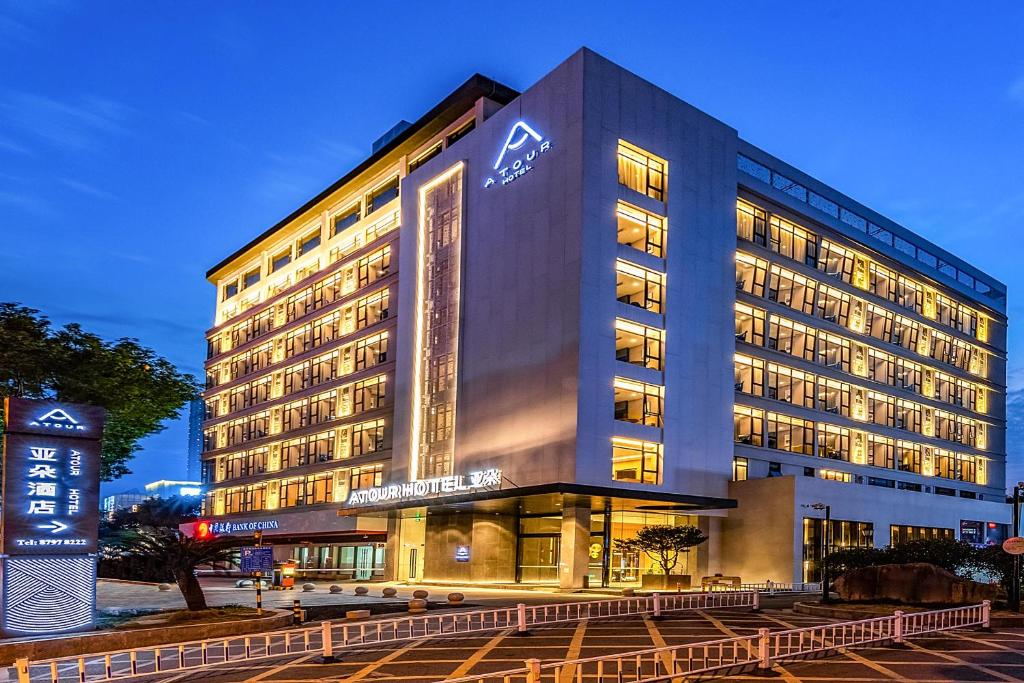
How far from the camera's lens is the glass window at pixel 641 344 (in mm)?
57750

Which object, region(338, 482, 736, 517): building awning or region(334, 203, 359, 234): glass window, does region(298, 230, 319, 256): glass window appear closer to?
region(334, 203, 359, 234): glass window

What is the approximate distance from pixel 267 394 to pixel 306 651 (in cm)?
7639

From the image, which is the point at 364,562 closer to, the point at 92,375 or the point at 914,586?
the point at 92,375

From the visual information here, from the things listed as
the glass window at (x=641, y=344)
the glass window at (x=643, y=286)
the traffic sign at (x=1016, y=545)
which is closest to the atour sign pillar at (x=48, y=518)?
the traffic sign at (x=1016, y=545)

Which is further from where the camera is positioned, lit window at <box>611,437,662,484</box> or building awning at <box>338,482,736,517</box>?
lit window at <box>611,437,662,484</box>

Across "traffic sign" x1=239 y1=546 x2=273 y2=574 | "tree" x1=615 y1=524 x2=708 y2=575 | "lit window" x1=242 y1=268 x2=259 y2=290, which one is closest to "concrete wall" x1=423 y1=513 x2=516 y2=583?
"tree" x1=615 y1=524 x2=708 y2=575

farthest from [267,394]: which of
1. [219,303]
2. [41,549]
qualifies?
[41,549]

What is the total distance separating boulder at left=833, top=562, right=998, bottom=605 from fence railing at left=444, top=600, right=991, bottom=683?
8.72 feet

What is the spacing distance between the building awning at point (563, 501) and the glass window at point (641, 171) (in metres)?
18.9

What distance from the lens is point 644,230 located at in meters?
60.0

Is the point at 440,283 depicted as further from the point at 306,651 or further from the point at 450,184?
the point at 306,651

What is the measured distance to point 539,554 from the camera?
60719mm

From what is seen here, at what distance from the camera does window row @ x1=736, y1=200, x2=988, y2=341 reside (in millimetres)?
69250

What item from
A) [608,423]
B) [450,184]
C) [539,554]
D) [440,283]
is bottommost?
[539,554]
